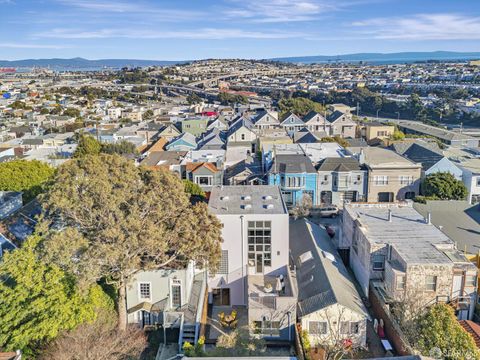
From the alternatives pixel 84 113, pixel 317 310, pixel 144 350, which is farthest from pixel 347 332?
pixel 84 113

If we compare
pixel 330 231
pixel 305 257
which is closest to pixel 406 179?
pixel 330 231

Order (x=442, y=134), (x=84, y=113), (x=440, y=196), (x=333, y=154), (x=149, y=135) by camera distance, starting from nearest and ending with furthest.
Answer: (x=440, y=196)
(x=333, y=154)
(x=442, y=134)
(x=149, y=135)
(x=84, y=113)

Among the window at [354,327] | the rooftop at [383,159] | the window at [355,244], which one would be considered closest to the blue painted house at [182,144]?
the rooftop at [383,159]

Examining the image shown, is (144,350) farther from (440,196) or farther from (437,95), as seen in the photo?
(437,95)

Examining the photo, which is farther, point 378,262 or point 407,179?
point 407,179

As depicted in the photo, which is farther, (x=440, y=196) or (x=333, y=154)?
(x=333, y=154)

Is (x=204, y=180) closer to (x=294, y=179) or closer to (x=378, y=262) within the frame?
(x=294, y=179)

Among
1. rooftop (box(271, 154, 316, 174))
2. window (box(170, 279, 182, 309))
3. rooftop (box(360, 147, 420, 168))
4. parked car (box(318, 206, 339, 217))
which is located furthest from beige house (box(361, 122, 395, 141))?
window (box(170, 279, 182, 309))
